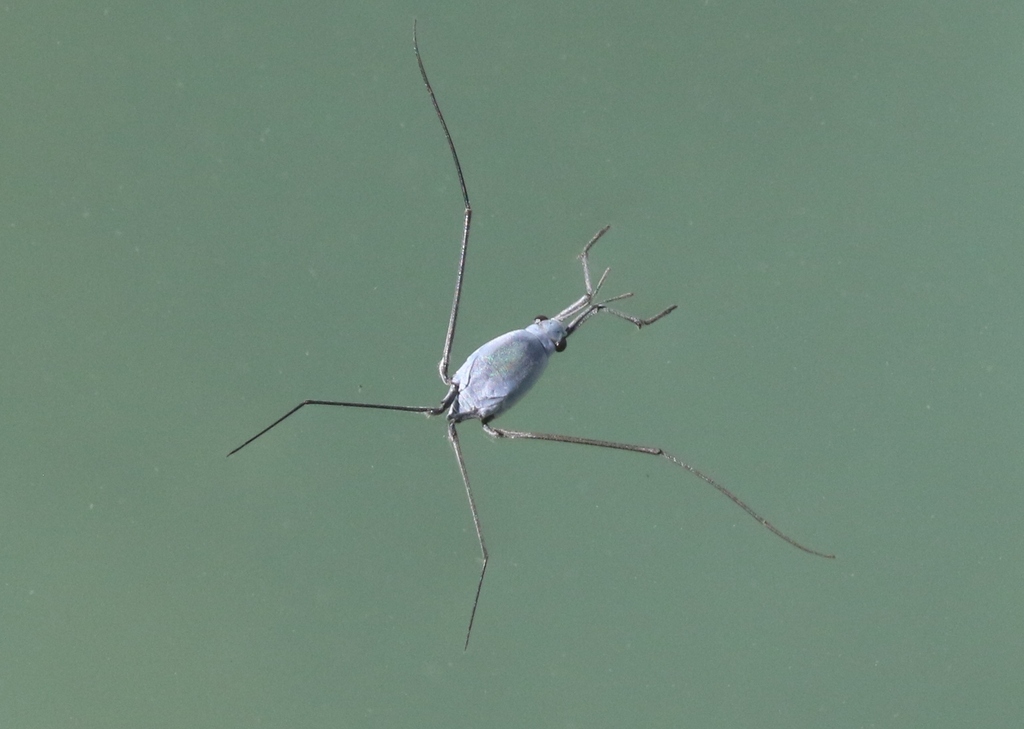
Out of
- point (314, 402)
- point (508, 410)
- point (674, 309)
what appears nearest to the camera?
point (314, 402)

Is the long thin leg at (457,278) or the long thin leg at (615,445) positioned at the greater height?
the long thin leg at (457,278)

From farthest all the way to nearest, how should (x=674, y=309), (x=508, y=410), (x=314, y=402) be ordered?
(x=674, y=309), (x=508, y=410), (x=314, y=402)

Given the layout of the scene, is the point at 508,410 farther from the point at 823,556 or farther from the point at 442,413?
the point at 823,556

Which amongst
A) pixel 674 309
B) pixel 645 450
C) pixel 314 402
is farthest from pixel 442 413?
pixel 674 309

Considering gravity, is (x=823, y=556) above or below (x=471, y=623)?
below

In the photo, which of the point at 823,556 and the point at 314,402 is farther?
the point at 823,556

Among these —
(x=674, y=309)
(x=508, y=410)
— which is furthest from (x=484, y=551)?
(x=674, y=309)

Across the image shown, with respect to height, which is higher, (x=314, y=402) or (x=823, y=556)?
(x=314, y=402)

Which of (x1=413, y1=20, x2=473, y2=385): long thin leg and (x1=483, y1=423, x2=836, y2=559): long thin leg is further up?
(x1=413, y1=20, x2=473, y2=385): long thin leg

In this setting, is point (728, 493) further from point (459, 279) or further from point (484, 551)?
point (459, 279)

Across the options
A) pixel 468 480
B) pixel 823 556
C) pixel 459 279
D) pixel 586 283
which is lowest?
pixel 823 556
